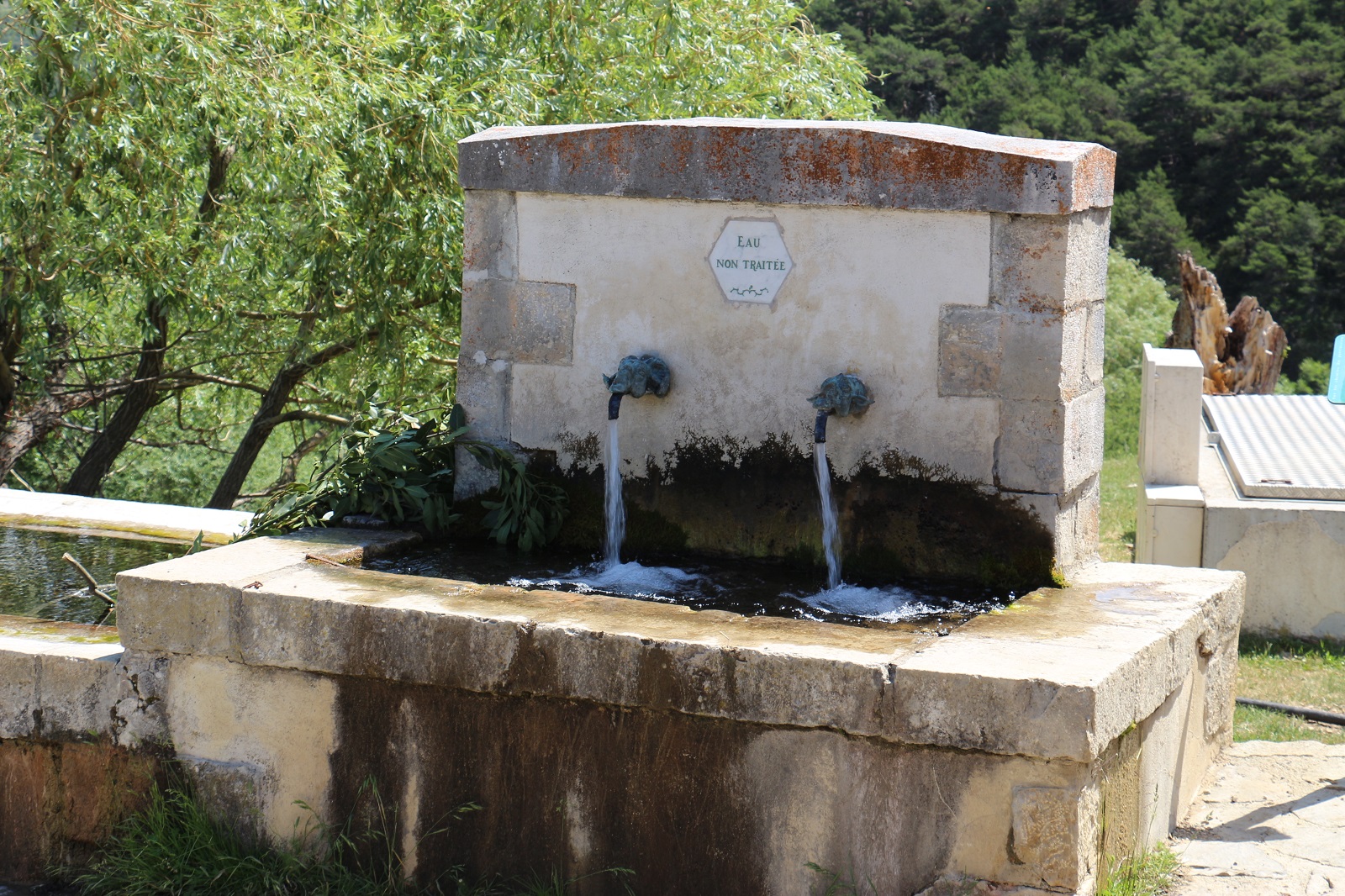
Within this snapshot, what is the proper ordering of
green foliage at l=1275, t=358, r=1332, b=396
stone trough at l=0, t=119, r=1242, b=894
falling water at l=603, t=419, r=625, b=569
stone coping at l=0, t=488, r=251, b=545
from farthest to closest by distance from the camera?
1. green foliage at l=1275, t=358, r=1332, b=396
2. stone coping at l=0, t=488, r=251, b=545
3. falling water at l=603, t=419, r=625, b=569
4. stone trough at l=0, t=119, r=1242, b=894

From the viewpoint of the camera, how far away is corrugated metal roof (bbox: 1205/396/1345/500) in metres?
6.05

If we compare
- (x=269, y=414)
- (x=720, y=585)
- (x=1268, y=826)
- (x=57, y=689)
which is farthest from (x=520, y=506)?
(x=269, y=414)

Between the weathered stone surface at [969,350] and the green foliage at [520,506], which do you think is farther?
Answer: the green foliage at [520,506]

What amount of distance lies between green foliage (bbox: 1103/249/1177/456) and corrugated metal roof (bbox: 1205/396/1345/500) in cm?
575

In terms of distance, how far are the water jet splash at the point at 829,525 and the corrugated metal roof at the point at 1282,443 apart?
293cm

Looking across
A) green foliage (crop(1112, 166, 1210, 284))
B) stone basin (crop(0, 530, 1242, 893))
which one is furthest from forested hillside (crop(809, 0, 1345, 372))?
stone basin (crop(0, 530, 1242, 893))

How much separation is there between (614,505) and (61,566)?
1957 millimetres

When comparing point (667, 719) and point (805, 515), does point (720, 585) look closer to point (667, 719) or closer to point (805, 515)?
point (805, 515)

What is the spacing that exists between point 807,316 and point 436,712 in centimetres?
152

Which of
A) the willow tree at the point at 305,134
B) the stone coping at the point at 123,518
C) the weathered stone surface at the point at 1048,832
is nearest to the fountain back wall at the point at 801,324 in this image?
the weathered stone surface at the point at 1048,832

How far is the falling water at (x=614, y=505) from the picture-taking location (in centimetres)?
415

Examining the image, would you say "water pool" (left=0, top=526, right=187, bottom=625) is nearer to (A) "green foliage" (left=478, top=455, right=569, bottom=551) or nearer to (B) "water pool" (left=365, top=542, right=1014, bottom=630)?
(B) "water pool" (left=365, top=542, right=1014, bottom=630)

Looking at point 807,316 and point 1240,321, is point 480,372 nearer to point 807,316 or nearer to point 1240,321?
point 807,316

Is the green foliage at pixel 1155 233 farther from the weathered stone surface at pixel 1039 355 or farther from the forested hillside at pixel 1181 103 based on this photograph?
the weathered stone surface at pixel 1039 355
